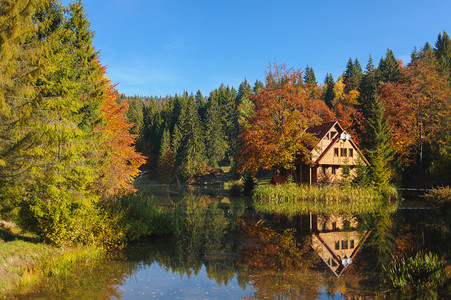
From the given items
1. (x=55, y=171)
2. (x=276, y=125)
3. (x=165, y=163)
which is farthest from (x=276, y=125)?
(x=165, y=163)

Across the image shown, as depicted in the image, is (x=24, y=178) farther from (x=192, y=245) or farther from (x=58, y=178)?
(x=192, y=245)

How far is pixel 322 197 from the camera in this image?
32406 millimetres

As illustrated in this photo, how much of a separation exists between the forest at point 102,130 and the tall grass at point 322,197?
2.53 m

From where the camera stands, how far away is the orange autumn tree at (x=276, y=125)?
35.3m

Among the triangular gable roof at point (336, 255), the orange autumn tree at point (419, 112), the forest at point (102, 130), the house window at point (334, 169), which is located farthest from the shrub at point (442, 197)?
the orange autumn tree at point (419, 112)

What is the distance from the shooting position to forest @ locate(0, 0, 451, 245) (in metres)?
10.4

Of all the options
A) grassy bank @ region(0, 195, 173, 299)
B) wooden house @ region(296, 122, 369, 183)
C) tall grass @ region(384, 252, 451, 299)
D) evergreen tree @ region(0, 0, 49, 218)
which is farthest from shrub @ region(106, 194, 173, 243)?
wooden house @ region(296, 122, 369, 183)

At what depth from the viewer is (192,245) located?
14.4 meters

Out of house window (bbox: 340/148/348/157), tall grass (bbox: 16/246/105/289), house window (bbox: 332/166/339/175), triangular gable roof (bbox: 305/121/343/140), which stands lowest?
tall grass (bbox: 16/246/105/289)

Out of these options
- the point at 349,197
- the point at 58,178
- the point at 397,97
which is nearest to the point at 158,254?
the point at 58,178

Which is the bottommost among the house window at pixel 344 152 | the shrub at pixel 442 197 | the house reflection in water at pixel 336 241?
the house reflection in water at pixel 336 241

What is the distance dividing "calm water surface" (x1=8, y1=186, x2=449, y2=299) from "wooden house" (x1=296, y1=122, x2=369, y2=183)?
20669 millimetres

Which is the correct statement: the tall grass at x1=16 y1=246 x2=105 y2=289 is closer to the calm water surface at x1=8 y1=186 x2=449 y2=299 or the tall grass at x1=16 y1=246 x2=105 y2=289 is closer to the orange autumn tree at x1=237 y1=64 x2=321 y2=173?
the calm water surface at x1=8 y1=186 x2=449 y2=299

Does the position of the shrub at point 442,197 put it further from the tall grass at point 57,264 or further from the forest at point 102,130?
the tall grass at point 57,264
